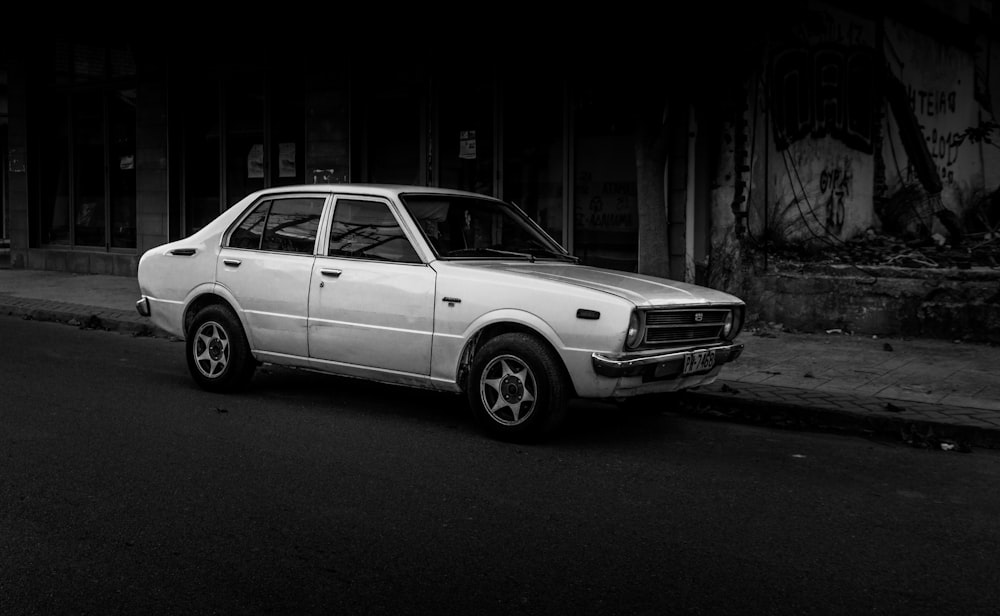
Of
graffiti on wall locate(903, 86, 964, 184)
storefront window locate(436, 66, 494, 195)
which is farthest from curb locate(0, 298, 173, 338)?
graffiti on wall locate(903, 86, 964, 184)

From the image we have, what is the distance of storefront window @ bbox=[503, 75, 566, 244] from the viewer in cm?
1252

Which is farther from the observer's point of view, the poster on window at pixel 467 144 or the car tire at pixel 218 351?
the poster on window at pixel 467 144

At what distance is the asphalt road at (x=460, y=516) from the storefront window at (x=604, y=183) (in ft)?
17.2

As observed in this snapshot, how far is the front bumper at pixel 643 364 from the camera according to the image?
567 cm

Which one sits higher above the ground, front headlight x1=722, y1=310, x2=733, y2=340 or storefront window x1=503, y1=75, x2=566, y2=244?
storefront window x1=503, y1=75, x2=566, y2=244

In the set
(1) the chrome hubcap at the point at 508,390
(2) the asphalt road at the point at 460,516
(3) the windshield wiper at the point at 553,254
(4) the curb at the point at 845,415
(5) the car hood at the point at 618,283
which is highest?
(3) the windshield wiper at the point at 553,254

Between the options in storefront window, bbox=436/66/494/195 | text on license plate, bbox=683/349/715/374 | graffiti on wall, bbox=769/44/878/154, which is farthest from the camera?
storefront window, bbox=436/66/494/195

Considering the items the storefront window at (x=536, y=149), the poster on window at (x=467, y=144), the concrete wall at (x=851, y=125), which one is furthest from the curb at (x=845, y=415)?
the poster on window at (x=467, y=144)

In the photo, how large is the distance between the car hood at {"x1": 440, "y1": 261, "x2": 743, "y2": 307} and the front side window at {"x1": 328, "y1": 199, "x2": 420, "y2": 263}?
1.38 ft

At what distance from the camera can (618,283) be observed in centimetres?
622

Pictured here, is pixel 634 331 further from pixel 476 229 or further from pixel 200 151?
pixel 200 151

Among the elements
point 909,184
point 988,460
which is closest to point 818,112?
point 909,184

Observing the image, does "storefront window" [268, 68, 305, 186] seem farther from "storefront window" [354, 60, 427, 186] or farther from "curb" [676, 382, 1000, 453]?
"curb" [676, 382, 1000, 453]

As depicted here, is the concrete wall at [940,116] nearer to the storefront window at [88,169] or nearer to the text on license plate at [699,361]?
the text on license plate at [699,361]
